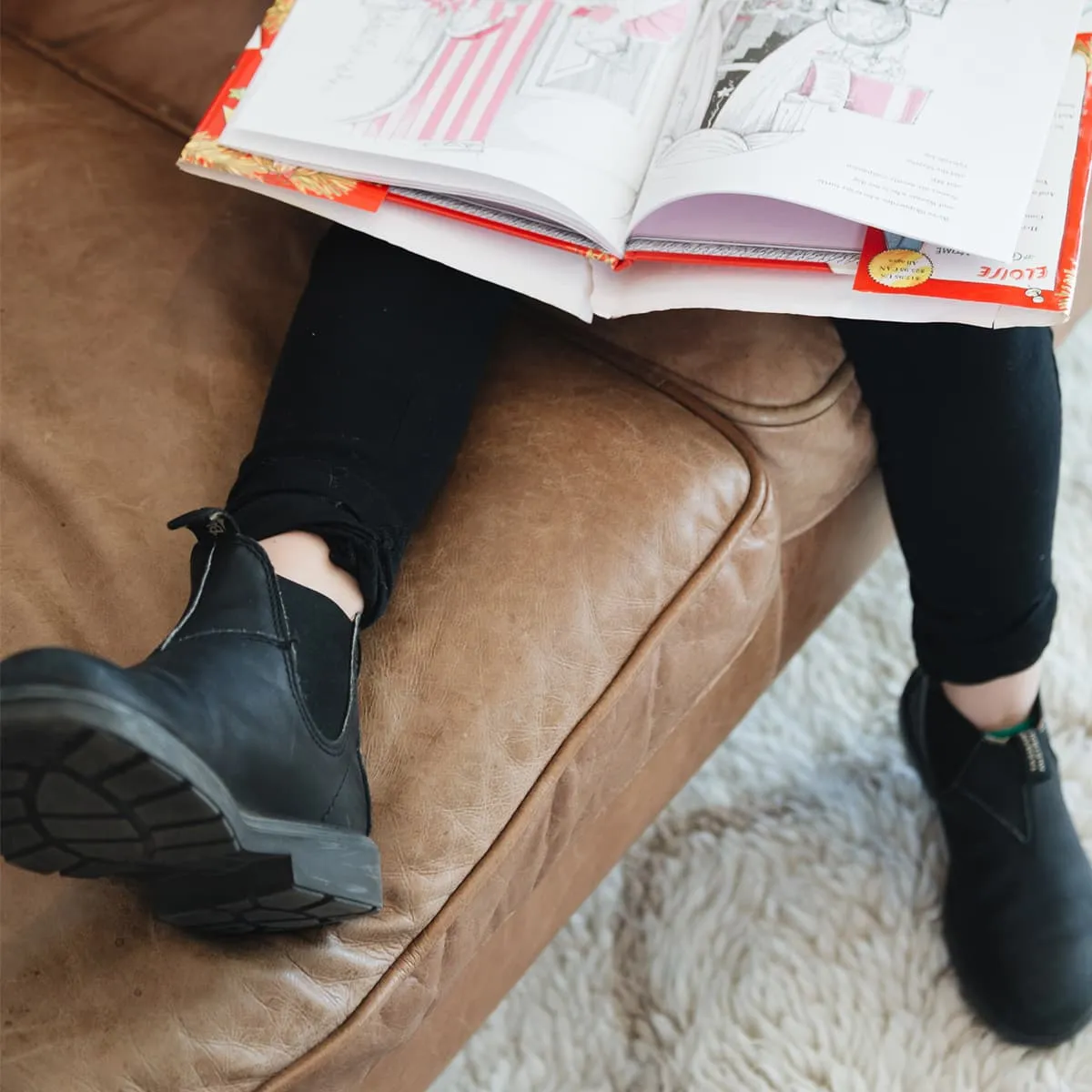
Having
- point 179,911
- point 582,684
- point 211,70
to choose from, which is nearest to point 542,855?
point 582,684

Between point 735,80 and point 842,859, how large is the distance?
56cm

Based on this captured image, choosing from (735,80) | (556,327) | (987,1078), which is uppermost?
(735,80)

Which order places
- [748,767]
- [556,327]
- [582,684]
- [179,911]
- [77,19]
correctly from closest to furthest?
1. [179,911]
2. [582,684]
3. [556,327]
4. [77,19]
5. [748,767]

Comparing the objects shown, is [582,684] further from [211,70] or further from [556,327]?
[211,70]

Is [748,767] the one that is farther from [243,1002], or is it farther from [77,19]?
[77,19]

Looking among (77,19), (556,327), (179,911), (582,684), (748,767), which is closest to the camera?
(179,911)

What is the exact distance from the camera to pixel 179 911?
0.49 meters

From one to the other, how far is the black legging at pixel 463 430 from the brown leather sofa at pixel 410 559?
35 millimetres

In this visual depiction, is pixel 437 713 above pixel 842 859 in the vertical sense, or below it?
above

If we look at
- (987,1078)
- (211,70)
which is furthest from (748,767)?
(211,70)

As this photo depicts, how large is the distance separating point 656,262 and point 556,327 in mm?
112

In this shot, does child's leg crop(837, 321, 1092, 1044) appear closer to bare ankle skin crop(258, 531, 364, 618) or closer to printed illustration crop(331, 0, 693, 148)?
printed illustration crop(331, 0, 693, 148)

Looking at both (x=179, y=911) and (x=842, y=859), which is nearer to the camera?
(x=179, y=911)

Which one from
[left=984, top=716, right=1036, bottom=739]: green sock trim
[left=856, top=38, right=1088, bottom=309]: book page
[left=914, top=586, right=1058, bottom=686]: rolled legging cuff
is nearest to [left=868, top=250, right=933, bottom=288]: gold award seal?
[left=856, top=38, right=1088, bottom=309]: book page
